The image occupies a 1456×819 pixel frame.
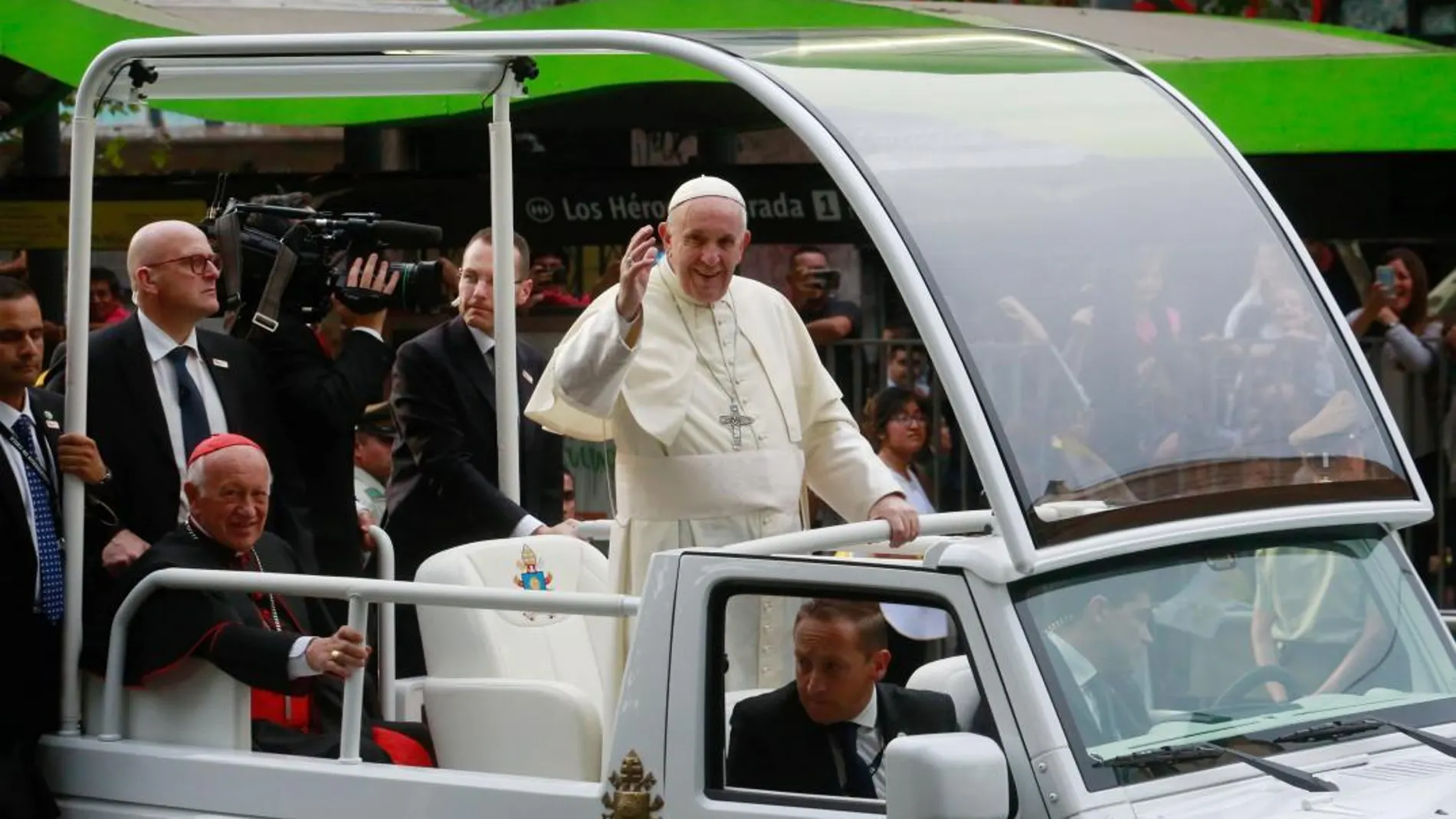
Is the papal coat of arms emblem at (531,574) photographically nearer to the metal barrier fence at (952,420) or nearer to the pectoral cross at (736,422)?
the pectoral cross at (736,422)

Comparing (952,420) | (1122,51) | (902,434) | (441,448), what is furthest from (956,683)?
(1122,51)

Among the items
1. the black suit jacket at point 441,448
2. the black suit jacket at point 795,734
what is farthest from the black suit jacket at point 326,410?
the black suit jacket at point 795,734

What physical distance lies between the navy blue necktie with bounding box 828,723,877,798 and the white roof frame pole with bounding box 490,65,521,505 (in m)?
2.97

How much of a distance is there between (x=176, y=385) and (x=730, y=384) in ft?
5.73

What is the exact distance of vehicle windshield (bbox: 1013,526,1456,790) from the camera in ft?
16.9

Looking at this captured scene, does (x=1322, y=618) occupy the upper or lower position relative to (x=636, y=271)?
lower

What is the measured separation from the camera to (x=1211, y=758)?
201 inches

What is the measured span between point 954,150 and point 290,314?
2.78m

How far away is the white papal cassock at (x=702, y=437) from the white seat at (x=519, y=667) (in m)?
0.26

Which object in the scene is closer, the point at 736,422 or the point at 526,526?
the point at 736,422

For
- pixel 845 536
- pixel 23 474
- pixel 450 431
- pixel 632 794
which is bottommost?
pixel 632 794

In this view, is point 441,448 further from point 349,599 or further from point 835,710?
point 835,710

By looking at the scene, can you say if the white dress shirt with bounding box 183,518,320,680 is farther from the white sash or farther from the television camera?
the television camera

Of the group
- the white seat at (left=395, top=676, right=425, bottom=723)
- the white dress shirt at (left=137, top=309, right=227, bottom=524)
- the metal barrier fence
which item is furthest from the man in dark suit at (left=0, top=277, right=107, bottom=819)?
the metal barrier fence
